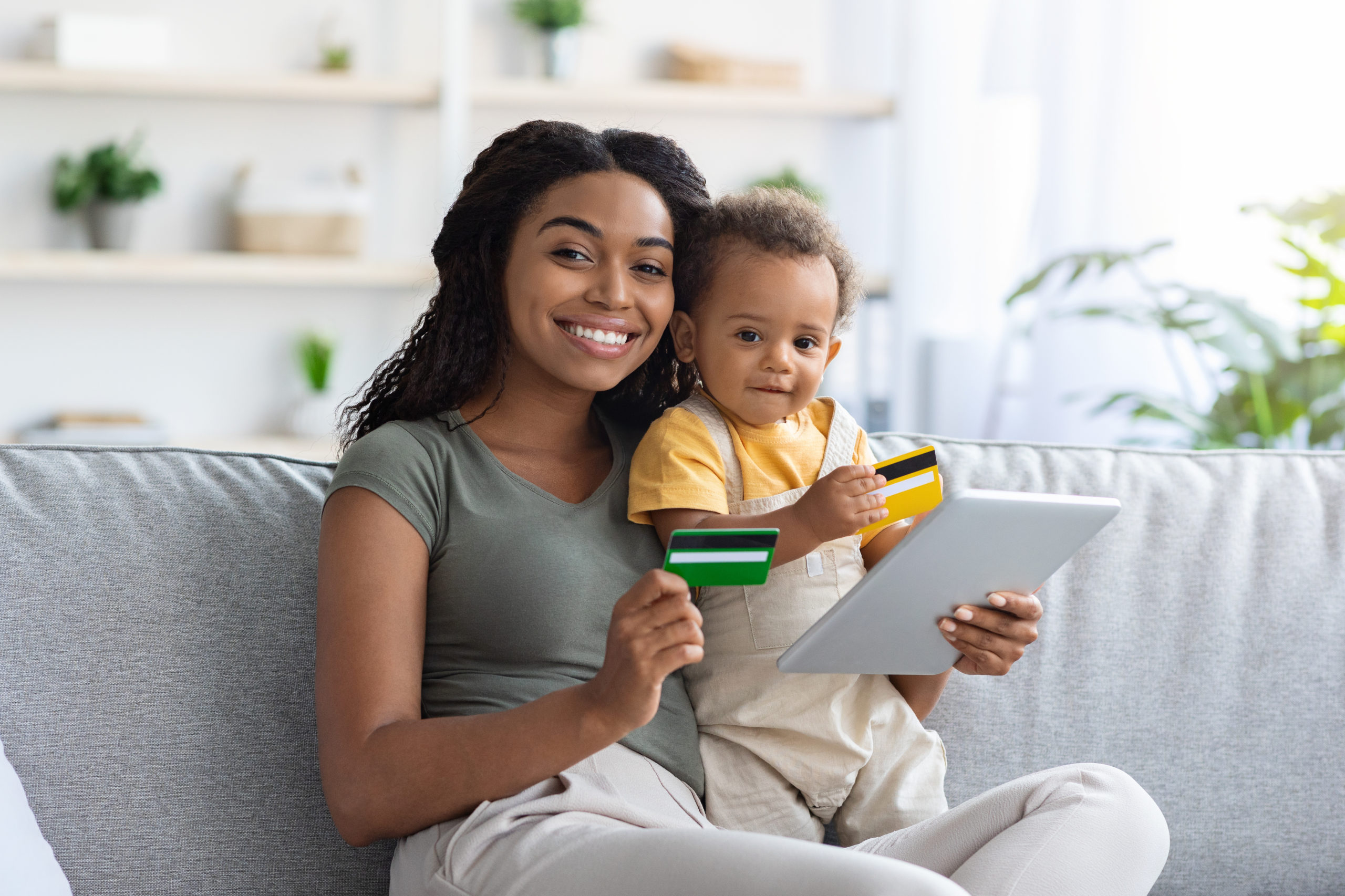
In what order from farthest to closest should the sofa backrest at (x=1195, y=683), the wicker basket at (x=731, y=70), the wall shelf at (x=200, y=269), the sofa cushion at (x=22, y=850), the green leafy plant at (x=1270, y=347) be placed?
the wicker basket at (x=731, y=70) < the wall shelf at (x=200, y=269) < the green leafy plant at (x=1270, y=347) < the sofa backrest at (x=1195, y=683) < the sofa cushion at (x=22, y=850)

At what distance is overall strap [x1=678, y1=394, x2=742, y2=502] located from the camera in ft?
4.11

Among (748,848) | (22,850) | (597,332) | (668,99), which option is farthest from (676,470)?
(668,99)

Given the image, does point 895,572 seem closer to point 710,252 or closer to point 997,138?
point 710,252

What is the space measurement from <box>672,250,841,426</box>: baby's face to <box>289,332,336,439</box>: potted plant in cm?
248

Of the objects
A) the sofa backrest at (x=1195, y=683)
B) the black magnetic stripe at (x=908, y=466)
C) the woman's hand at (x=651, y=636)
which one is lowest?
the sofa backrest at (x=1195, y=683)

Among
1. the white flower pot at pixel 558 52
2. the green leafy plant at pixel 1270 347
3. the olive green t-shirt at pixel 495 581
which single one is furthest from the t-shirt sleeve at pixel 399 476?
the white flower pot at pixel 558 52

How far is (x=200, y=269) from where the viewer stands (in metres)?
3.37

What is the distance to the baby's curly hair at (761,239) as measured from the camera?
50.3 inches

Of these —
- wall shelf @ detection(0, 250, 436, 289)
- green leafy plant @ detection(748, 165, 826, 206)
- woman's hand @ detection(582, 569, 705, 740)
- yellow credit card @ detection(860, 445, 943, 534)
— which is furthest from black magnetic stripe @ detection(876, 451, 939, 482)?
green leafy plant @ detection(748, 165, 826, 206)

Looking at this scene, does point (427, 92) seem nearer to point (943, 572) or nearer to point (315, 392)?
point (315, 392)

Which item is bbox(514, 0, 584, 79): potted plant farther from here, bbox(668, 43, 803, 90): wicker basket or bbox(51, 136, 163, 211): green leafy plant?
bbox(51, 136, 163, 211): green leafy plant

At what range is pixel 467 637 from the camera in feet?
3.79

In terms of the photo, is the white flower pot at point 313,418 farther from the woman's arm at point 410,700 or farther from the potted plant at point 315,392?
the woman's arm at point 410,700

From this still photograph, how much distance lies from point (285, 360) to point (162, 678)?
2.59 m
